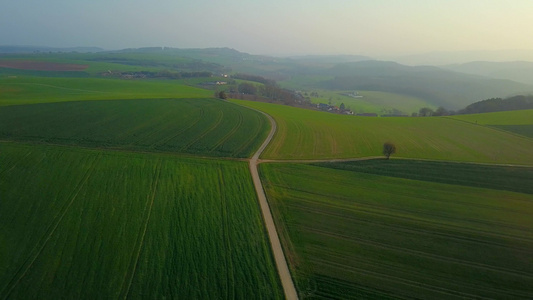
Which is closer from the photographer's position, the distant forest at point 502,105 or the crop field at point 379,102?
the distant forest at point 502,105

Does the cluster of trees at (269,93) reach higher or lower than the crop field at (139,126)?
higher

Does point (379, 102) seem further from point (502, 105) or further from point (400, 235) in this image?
point (400, 235)

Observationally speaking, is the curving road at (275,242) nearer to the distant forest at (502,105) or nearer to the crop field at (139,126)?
the crop field at (139,126)

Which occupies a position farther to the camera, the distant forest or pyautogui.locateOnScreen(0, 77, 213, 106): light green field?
the distant forest

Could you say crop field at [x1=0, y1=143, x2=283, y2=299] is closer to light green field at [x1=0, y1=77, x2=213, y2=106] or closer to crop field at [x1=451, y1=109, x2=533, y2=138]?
light green field at [x1=0, y1=77, x2=213, y2=106]

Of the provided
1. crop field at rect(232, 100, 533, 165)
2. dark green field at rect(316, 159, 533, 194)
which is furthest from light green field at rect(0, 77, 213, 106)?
dark green field at rect(316, 159, 533, 194)

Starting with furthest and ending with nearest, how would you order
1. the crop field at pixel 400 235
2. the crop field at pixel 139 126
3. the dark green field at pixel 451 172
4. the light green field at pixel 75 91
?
the light green field at pixel 75 91 < the crop field at pixel 139 126 < the dark green field at pixel 451 172 < the crop field at pixel 400 235

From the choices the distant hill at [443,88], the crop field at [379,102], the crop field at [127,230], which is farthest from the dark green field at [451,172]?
the distant hill at [443,88]
